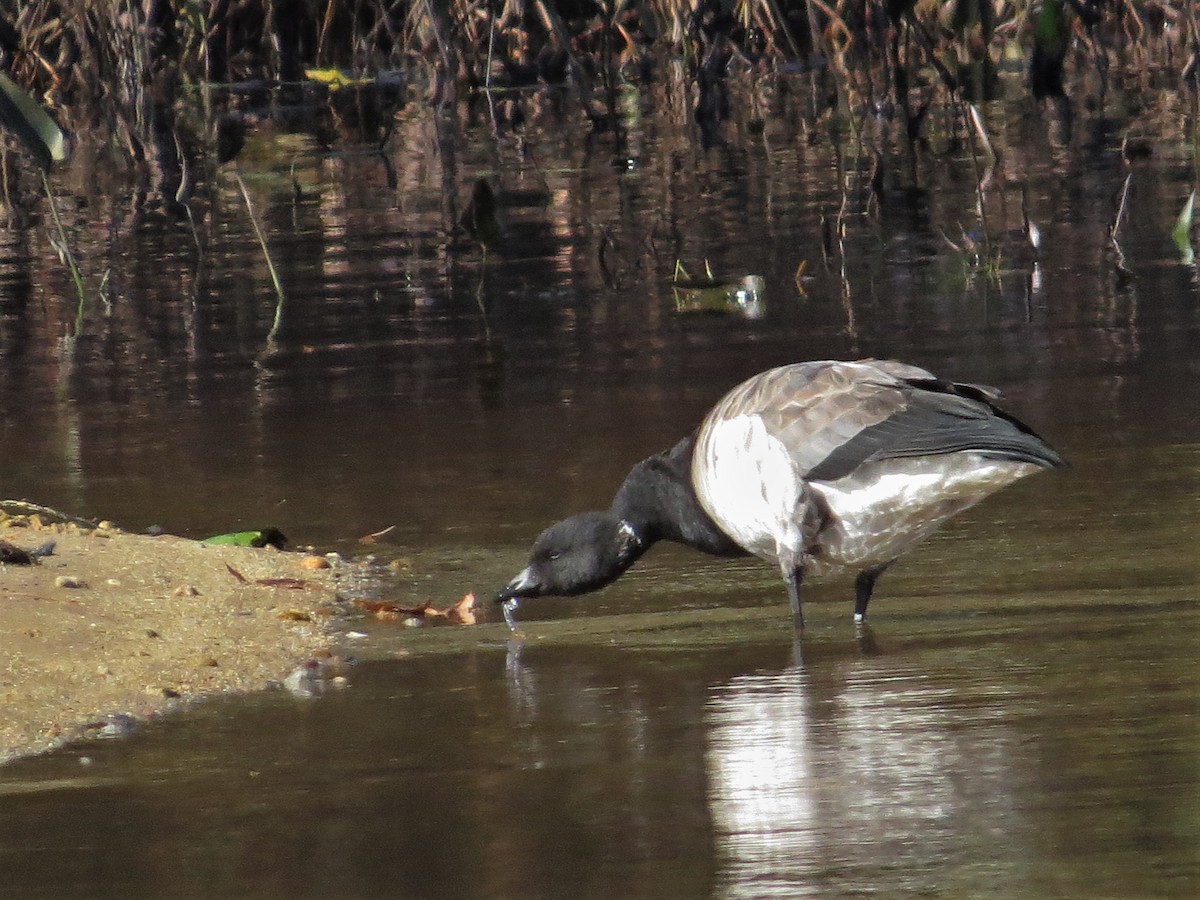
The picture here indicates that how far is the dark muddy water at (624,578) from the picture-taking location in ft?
11.2

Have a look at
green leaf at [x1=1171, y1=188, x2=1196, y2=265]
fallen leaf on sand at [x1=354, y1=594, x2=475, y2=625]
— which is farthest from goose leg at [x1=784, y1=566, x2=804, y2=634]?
green leaf at [x1=1171, y1=188, x2=1196, y2=265]

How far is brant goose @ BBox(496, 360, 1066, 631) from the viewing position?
4758mm

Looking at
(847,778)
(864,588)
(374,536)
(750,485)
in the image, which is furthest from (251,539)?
(847,778)

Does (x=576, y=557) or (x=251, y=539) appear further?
(x=251, y=539)

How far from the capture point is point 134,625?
497cm

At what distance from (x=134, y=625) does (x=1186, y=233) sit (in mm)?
5968

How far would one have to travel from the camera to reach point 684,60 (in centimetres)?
2020

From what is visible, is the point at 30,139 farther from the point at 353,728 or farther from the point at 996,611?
the point at 996,611

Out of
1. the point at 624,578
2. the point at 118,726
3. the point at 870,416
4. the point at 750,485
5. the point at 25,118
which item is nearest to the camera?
the point at 25,118

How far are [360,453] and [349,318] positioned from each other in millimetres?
2679

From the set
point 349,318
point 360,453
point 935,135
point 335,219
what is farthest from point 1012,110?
point 360,453

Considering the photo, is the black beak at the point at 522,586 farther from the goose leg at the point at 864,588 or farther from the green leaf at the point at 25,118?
the green leaf at the point at 25,118

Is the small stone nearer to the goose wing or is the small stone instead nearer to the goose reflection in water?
the goose reflection in water

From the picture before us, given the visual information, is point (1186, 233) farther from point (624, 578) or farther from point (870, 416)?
point (870, 416)
